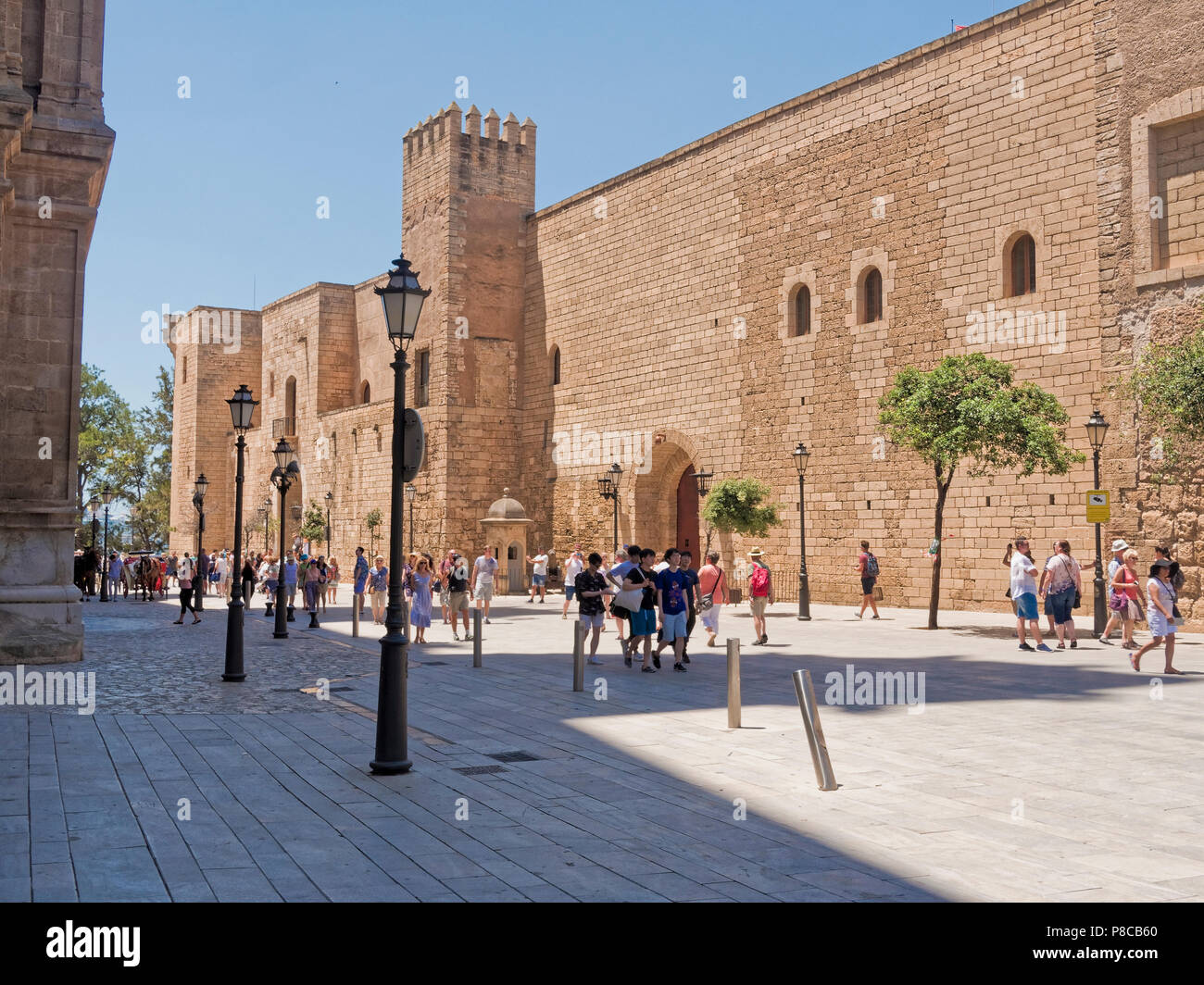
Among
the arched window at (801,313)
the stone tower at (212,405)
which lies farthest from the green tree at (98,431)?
the arched window at (801,313)

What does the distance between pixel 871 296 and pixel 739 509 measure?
5227mm

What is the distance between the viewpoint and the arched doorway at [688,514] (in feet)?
92.5

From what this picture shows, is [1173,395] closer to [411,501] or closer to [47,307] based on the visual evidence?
[47,307]

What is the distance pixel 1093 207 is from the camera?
18.0 metres

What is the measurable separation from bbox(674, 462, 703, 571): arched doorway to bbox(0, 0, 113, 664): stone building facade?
17.5 metres

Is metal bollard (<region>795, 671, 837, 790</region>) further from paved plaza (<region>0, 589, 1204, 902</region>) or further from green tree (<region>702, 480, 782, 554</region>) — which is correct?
green tree (<region>702, 480, 782, 554</region>)

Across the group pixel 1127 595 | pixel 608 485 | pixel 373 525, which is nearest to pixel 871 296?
pixel 608 485

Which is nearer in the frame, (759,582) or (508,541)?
(759,582)

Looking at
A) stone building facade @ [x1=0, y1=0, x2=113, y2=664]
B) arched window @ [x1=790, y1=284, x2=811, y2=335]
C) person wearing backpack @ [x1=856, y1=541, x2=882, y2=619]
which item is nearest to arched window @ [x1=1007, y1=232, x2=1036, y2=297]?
arched window @ [x1=790, y1=284, x2=811, y2=335]

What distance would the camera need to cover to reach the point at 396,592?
Answer: 23.4ft

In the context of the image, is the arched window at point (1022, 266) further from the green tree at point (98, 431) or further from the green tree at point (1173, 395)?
the green tree at point (98, 431)

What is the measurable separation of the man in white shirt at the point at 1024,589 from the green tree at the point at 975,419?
2.81 metres

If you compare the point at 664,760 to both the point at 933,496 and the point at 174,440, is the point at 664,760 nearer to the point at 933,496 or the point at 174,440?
the point at 933,496
